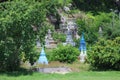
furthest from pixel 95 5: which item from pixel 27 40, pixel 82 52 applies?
pixel 27 40

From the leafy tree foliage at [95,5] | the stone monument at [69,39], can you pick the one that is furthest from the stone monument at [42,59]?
the leafy tree foliage at [95,5]

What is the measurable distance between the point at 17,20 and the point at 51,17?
7.87m

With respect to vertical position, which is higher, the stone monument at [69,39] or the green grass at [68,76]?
the stone monument at [69,39]

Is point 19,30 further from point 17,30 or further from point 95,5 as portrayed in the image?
point 95,5

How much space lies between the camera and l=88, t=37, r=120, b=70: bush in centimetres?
1476

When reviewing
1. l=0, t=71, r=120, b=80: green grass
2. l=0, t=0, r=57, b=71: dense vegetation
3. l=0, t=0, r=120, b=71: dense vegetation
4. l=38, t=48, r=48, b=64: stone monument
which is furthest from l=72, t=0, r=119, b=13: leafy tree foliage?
l=0, t=71, r=120, b=80: green grass

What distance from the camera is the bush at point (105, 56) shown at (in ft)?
48.4

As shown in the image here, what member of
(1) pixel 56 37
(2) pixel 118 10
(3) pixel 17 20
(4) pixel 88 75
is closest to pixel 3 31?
(3) pixel 17 20

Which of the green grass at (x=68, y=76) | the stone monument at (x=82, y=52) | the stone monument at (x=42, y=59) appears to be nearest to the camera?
the green grass at (x=68, y=76)

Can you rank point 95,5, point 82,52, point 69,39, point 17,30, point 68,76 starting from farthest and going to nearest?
point 95,5, point 69,39, point 82,52, point 17,30, point 68,76

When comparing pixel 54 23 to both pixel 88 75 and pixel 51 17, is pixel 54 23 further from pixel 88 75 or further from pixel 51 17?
pixel 88 75

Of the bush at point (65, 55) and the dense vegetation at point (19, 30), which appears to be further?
the bush at point (65, 55)

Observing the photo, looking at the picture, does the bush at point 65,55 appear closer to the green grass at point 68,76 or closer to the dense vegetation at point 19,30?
the dense vegetation at point 19,30

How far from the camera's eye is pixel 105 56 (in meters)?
14.7
